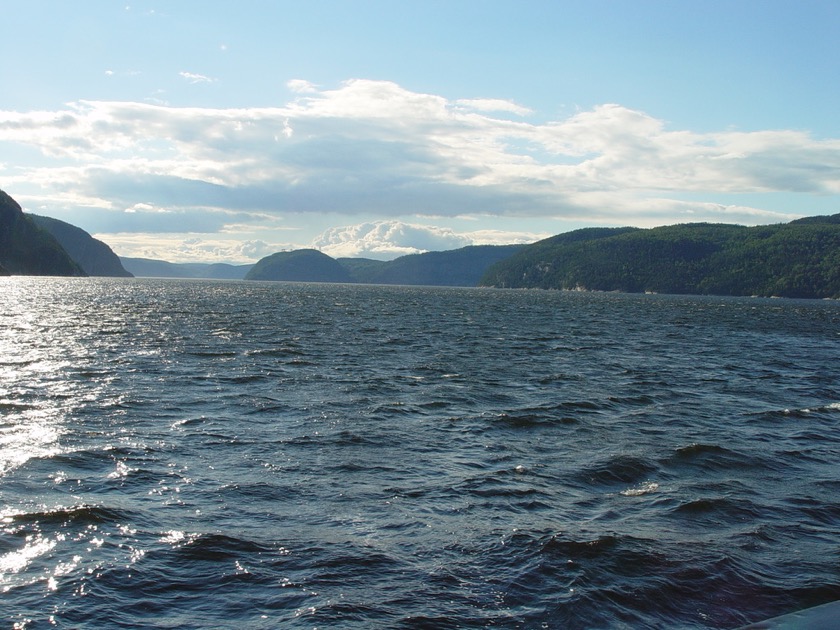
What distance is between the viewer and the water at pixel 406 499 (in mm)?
10758

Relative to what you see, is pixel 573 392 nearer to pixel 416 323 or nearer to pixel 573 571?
pixel 573 571

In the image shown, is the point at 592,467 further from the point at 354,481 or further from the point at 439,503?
the point at 354,481

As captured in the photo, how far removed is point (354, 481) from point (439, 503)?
2.67 metres

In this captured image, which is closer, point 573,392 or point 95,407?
point 95,407

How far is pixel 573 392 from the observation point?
32.0 metres

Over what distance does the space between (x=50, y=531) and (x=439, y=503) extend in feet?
26.3

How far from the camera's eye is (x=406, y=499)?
1577cm

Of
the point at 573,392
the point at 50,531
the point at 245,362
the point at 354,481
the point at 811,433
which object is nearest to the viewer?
the point at 50,531

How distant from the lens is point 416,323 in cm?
8112

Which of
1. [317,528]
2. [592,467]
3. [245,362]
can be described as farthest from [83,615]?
[245,362]

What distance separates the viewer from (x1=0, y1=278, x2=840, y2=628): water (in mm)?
10758

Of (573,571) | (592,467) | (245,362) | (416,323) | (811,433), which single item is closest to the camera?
(573,571)

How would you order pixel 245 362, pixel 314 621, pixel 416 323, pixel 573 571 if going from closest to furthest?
1. pixel 314 621
2. pixel 573 571
3. pixel 245 362
4. pixel 416 323

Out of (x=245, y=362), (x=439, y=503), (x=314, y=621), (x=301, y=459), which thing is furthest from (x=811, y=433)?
(x=245, y=362)
